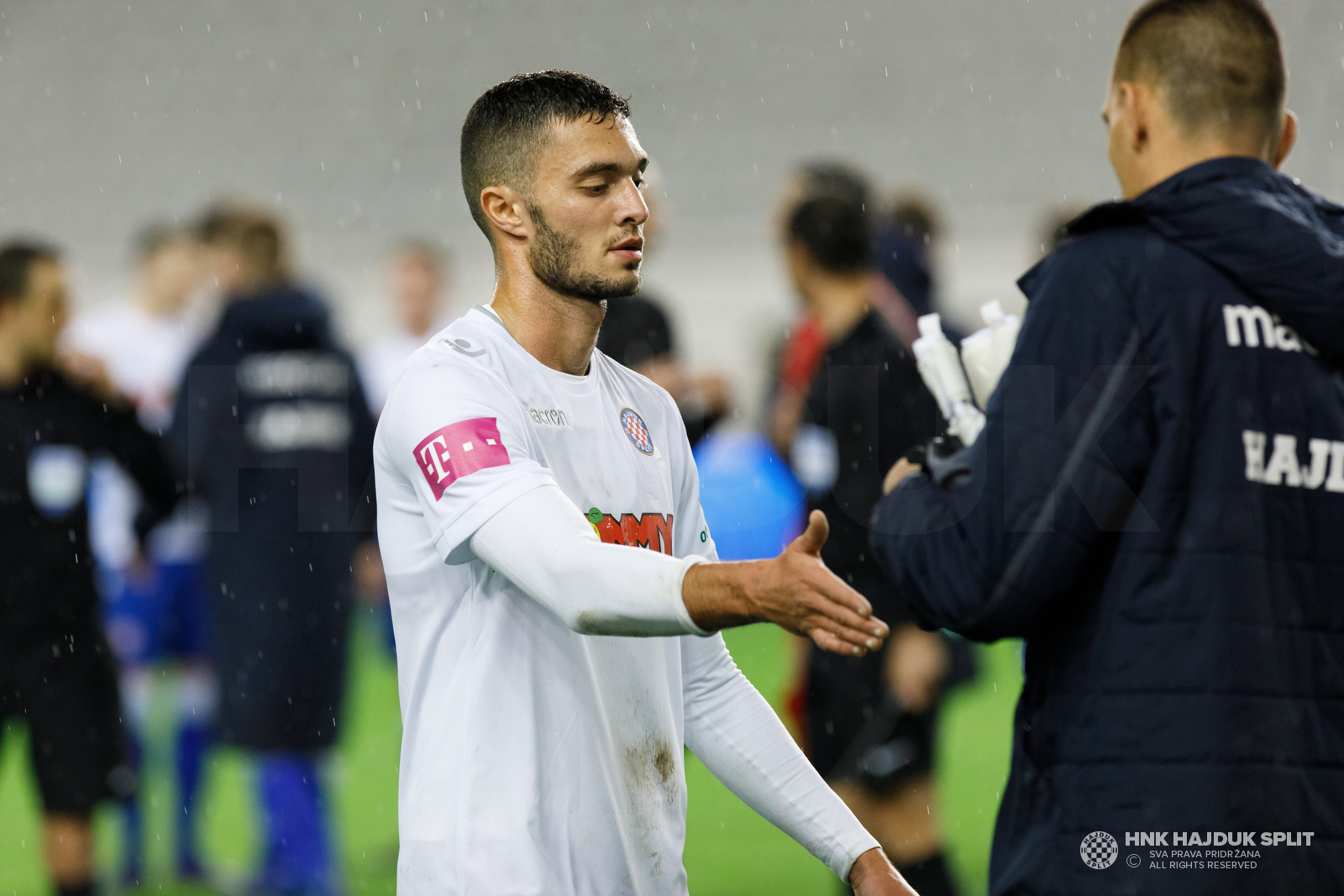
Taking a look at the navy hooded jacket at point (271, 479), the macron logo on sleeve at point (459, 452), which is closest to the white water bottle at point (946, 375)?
the macron logo on sleeve at point (459, 452)

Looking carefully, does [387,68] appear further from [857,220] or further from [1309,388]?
[1309,388]

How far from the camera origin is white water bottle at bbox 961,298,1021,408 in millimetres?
2016

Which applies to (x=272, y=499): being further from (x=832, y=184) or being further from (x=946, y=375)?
(x=946, y=375)

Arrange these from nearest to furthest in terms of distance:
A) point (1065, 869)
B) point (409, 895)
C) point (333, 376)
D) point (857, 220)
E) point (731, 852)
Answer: point (1065, 869), point (409, 895), point (857, 220), point (333, 376), point (731, 852)

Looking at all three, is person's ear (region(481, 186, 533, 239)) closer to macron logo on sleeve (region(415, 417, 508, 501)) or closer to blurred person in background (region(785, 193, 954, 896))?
macron logo on sleeve (region(415, 417, 508, 501))

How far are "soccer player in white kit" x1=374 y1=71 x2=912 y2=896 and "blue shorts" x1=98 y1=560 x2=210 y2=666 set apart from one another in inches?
163

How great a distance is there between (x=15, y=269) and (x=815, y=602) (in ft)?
13.2

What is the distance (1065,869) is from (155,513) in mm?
4338

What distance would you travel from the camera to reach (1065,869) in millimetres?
1798

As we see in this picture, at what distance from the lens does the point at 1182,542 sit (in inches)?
70.8

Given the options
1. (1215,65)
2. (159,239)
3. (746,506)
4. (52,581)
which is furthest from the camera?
(746,506)

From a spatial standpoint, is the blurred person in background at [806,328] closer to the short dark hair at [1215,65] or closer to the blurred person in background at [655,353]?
the blurred person in background at [655,353]

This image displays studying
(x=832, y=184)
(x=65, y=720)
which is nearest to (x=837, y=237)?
(x=832, y=184)

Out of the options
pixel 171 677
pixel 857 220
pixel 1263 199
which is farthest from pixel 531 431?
pixel 171 677
